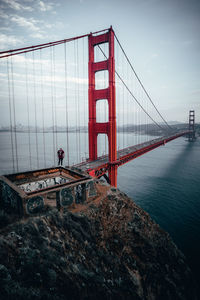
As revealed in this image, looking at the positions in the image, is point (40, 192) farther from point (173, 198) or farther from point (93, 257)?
point (173, 198)

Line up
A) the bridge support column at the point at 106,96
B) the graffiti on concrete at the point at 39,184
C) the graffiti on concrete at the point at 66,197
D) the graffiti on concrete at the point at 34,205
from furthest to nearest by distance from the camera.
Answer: the bridge support column at the point at 106,96 → the graffiti on concrete at the point at 39,184 → the graffiti on concrete at the point at 66,197 → the graffiti on concrete at the point at 34,205

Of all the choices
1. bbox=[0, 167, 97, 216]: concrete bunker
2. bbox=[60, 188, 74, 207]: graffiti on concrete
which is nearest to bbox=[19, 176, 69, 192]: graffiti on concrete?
bbox=[0, 167, 97, 216]: concrete bunker

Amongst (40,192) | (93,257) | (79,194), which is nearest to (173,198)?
(79,194)

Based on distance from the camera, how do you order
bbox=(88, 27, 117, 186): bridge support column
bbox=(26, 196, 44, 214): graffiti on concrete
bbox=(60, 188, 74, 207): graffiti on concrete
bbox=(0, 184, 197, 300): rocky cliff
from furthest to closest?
1. bbox=(88, 27, 117, 186): bridge support column
2. bbox=(60, 188, 74, 207): graffiti on concrete
3. bbox=(26, 196, 44, 214): graffiti on concrete
4. bbox=(0, 184, 197, 300): rocky cliff

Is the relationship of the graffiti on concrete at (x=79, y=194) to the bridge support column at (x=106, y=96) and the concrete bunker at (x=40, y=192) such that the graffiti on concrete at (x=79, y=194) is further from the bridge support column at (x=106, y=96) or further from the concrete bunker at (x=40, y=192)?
the bridge support column at (x=106, y=96)

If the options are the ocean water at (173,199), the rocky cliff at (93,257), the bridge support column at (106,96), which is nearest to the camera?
the rocky cliff at (93,257)

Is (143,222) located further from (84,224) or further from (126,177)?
(126,177)

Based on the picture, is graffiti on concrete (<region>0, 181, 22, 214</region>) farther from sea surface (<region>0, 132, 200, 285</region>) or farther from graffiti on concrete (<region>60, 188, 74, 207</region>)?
sea surface (<region>0, 132, 200, 285</region>)

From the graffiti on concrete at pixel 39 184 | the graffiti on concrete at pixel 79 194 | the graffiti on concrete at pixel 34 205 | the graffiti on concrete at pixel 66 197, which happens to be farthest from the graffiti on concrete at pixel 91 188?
the graffiti on concrete at pixel 34 205
